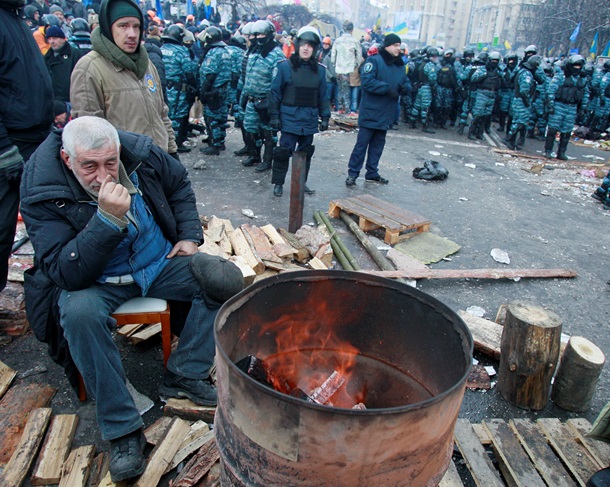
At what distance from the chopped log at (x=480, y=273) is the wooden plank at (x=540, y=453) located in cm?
180

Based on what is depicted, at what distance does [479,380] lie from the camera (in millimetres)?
3268

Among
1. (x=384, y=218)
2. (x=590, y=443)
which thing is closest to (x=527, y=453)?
(x=590, y=443)

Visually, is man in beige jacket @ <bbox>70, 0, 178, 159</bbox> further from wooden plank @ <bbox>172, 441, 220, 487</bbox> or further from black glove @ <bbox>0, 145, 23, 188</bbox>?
wooden plank @ <bbox>172, 441, 220, 487</bbox>

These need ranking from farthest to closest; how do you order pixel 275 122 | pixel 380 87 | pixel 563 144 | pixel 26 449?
pixel 563 144, pixel 380 87, pixel 275 122, pixel 26 449

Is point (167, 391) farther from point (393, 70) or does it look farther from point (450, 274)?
point (393, 70)

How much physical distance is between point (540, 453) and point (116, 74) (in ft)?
12.8

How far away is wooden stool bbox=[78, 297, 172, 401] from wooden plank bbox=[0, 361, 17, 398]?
498 millimetres

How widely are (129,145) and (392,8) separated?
97.1 metres

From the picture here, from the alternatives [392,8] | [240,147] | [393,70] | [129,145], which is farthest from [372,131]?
[392,8]

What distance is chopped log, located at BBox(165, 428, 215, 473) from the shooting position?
233 centimetres

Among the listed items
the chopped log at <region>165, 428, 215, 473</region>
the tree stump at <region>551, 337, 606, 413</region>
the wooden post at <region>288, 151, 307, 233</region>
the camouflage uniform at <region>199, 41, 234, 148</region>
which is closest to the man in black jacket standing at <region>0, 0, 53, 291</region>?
the chopped log at <region>165, 428, 215, 473</region>

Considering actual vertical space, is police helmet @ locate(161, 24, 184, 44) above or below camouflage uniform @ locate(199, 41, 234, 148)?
above

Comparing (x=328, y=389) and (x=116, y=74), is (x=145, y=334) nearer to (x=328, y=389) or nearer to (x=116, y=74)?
(x=328, y=389)

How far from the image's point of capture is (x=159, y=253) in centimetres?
272
